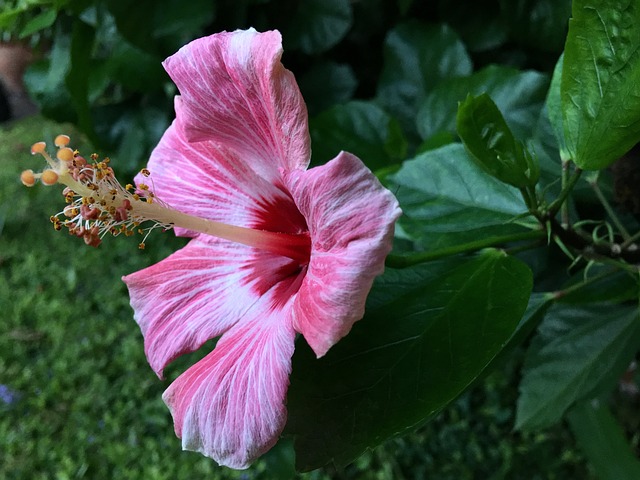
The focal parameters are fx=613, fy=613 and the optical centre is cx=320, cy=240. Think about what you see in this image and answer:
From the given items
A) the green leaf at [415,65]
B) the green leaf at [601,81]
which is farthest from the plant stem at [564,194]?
the green leaf at [415,65]

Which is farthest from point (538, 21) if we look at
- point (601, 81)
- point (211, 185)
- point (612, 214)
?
point (211, 185)

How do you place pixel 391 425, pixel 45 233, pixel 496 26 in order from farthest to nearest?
1. pixel 45 233
2. pixel 496 26
3. pixel 391 425

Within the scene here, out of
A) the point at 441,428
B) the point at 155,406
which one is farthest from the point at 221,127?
the point at 155,406

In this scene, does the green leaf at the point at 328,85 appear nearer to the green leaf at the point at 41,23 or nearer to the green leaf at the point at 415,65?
the green leaf at the point at 415,65

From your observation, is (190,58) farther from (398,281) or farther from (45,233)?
(45,233)

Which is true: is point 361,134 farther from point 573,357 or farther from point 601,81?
point 601,81

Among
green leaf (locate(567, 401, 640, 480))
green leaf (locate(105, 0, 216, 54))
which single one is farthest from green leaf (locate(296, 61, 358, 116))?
green leaf (locate(567, 401, 640, 480))
